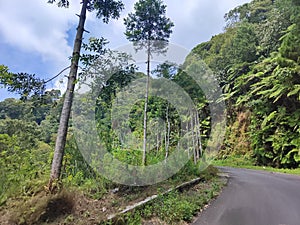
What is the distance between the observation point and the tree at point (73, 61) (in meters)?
4.34

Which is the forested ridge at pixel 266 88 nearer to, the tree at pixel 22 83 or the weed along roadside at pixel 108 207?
the weed along roadside at pixel 108 207

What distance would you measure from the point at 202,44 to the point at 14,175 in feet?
88.9

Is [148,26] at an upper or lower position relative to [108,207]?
upper

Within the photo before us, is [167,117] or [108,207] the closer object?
[108,207]

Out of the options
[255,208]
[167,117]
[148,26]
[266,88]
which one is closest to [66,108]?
[255,208]

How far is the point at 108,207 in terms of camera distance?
425 cm

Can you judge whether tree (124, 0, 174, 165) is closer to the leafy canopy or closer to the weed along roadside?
the leafy canopy

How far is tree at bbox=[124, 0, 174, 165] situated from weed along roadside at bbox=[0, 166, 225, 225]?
406cm

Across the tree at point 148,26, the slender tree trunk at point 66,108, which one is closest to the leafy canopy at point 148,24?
the tree at point 148,26

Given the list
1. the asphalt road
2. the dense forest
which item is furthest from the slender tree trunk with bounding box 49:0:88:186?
the asphalt road

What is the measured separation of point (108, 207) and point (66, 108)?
2026 millimetres

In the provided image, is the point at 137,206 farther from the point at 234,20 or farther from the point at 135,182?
the point at 234,20

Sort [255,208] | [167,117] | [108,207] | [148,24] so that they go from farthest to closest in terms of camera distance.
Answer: [167,117] → [148,24] → [255,208] → [108,207]

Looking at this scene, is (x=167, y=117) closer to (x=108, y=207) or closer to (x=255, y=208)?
(x=255, y=208)
